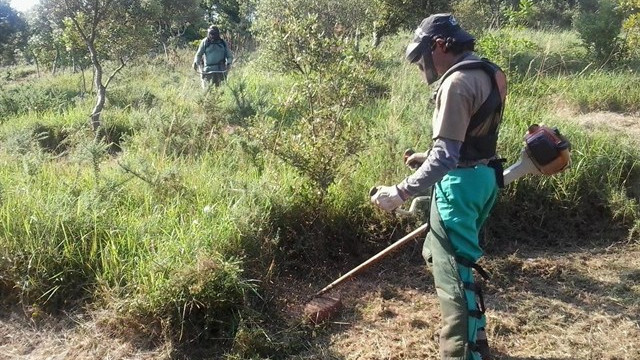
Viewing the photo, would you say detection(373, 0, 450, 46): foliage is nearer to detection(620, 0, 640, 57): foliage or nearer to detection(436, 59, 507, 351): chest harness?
detection(620, 0, 640, 57): foliage

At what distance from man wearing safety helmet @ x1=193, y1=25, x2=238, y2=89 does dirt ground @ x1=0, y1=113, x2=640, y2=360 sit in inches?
220

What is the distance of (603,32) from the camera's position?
372 inches

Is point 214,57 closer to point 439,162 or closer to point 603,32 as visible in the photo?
point 439,162

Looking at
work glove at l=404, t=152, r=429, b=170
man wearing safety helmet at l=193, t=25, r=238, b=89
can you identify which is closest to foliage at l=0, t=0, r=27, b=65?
man wearing safety helmet at l=193, t=25, r=238, b=89

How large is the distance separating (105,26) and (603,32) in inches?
347

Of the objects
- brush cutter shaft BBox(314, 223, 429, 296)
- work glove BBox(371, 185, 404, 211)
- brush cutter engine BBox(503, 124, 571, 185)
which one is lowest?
brush cutter shaft BBox(314, 223, 429, 296)

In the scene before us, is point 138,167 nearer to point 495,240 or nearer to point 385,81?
point 495,240

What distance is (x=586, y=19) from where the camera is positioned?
32.3 ft

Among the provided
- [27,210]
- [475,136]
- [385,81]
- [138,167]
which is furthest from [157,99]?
[475,136]

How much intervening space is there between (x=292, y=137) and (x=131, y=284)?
4.58ft

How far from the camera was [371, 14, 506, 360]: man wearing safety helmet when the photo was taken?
219cm

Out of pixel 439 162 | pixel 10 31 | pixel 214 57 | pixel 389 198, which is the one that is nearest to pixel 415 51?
pixel 439 162

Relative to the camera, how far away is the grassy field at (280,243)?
275cm

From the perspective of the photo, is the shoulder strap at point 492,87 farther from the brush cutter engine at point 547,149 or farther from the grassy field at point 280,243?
the grassy field at point 280,243
